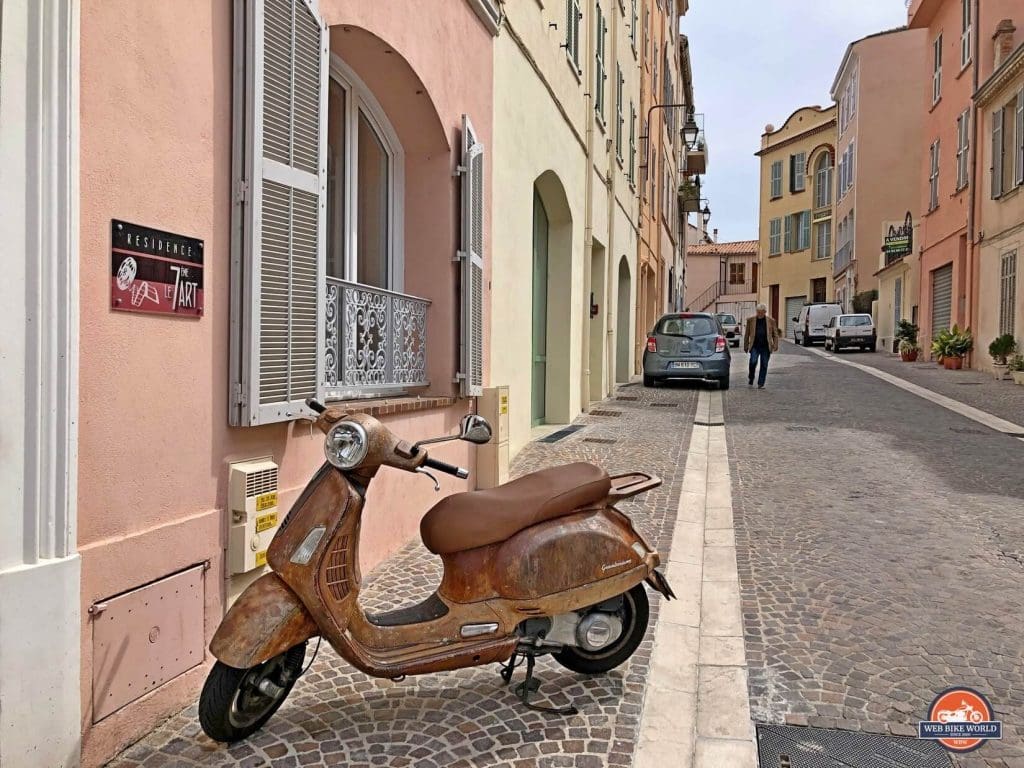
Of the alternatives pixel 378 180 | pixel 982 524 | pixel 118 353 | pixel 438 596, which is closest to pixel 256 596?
pixel 438 596

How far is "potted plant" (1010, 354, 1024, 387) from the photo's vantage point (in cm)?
1567

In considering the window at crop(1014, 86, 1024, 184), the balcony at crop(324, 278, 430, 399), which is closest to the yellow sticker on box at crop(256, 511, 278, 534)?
the balcony at crop(324, 278, 430, 399)

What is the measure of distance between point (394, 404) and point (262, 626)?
2.36 m

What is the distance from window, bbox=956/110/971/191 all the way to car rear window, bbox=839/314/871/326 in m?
10.5

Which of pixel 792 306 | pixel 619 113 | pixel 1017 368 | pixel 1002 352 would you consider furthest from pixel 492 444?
pixel 792 306

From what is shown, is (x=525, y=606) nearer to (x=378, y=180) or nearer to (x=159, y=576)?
(x=159, y=576)

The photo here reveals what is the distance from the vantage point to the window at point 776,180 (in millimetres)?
51562

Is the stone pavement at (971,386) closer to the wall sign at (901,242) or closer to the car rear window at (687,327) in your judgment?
the car rear window at (687,327)

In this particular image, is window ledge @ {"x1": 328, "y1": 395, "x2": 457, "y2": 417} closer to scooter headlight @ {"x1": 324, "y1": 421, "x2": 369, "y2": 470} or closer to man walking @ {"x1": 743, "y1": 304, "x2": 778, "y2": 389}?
scooter headlight @ {"x1": 324, "y1": 421, "x2": 369, "y2": 470}

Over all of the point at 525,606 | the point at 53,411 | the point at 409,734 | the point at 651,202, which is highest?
the point at 651,202

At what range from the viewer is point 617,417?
38.8 ft

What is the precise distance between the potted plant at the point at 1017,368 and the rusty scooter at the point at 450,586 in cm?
1548

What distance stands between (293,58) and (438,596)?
95.0 inches

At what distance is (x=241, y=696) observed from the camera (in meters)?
2.70
